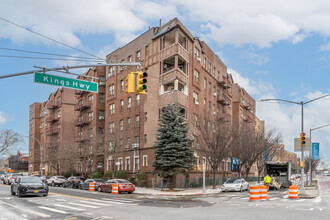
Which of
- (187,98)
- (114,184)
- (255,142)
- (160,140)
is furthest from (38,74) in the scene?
(255,142)

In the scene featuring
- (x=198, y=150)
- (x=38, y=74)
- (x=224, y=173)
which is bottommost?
(x=224, y=173)

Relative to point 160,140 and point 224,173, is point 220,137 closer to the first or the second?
point 160,140

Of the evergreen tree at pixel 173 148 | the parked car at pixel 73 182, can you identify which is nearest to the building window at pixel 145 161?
the parked car at pixel 73 182

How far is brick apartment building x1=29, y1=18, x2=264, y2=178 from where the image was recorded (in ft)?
146

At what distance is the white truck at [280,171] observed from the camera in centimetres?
3907

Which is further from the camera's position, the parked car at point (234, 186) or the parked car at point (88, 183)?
the parked car at point (88, 183)

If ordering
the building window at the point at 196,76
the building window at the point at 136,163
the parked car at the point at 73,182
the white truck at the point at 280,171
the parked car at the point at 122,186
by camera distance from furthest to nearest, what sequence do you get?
the building window at the point at 196,76 < the building window at the point at 136,163 < the parked car at the point at 73,182 < the white truck at the point at 280,171 < the parked car at the point at 122,186

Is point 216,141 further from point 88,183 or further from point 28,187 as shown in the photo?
point 28,187

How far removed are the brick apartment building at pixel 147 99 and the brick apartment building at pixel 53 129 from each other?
16.1 ft

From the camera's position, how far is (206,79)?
5256cm

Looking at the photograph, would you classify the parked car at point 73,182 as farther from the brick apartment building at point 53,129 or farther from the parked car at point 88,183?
the brick apartment building at point 53,129

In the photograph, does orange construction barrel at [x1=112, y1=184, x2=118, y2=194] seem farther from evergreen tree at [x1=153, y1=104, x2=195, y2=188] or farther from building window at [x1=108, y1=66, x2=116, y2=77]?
building window at [x1=108, y1=66, x2=116, y2=77]

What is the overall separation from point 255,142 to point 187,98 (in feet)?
38.3

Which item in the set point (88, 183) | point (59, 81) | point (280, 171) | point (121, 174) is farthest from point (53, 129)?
point (59, 81)
